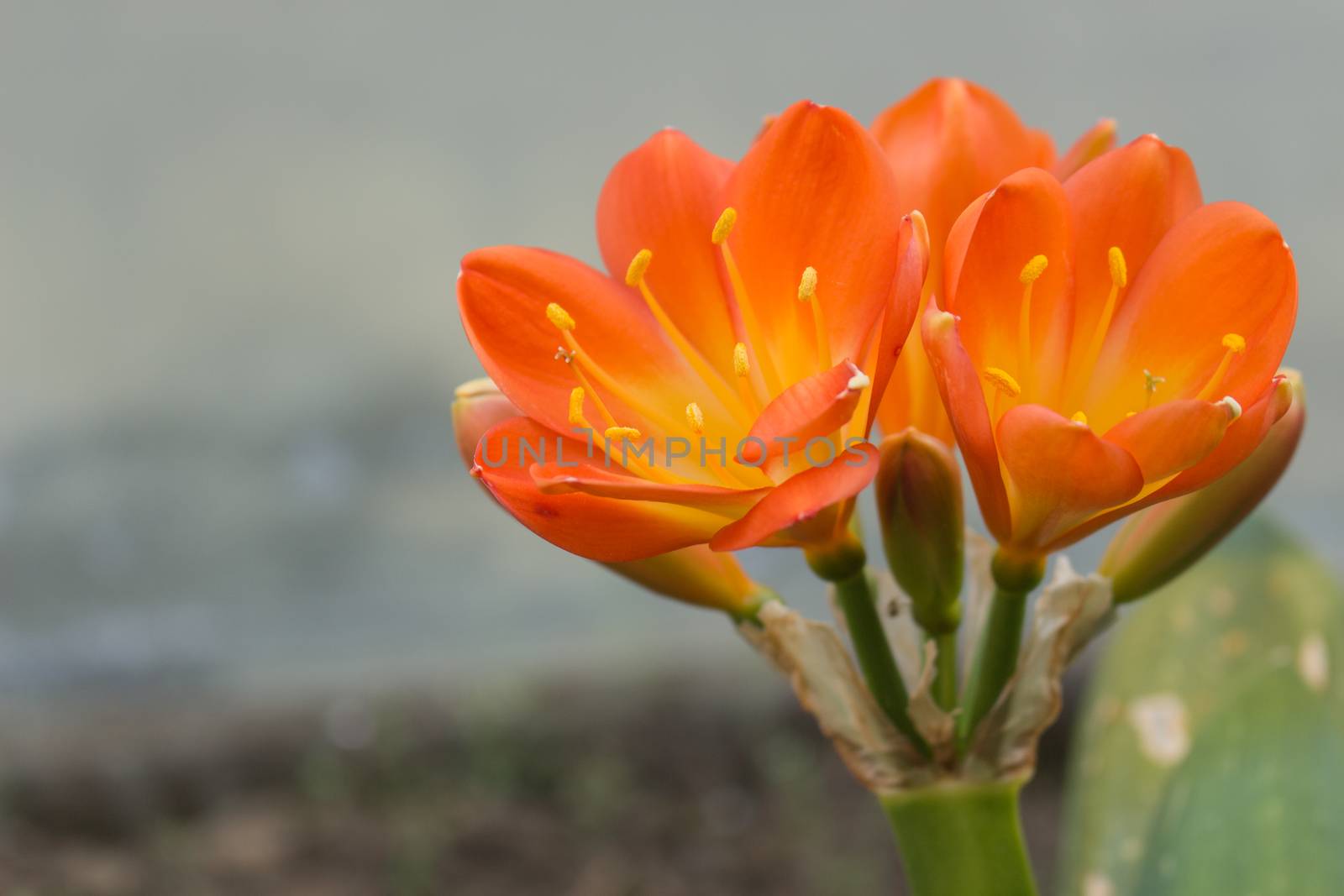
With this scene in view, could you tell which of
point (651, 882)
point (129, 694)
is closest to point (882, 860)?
point (651, 882)

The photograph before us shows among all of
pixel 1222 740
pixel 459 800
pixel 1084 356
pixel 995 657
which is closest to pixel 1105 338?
pixel 1084 356

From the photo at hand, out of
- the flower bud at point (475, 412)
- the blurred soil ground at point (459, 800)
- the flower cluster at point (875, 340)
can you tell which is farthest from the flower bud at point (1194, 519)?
the blurred soil ground at point (459, 800)

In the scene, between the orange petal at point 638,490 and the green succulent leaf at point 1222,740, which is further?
the green succulent leaf at point 1222,740

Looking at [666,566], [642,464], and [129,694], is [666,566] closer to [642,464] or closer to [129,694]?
[642,464]

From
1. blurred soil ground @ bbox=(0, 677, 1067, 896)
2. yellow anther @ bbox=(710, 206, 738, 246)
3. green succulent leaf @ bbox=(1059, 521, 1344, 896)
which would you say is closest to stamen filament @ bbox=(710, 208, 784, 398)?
yellow anther @ bbox=(710, 206, 738, 246)

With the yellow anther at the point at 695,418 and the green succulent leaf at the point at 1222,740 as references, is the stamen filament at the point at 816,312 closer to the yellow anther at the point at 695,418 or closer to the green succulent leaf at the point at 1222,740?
the yellow anther at the point at 695,418

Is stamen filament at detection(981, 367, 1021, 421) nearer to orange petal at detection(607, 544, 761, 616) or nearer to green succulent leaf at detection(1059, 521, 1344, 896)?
orange petal at detection(607, 544, 761, 616)

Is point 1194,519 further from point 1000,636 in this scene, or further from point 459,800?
point 459,800
